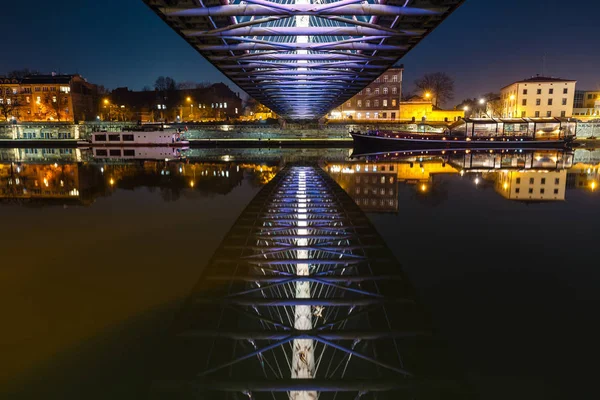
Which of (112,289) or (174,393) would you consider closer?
(174,393)

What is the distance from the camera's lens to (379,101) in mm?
76375

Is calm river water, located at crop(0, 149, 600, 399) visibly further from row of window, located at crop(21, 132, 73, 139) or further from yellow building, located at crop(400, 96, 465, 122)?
yellow building, located at crop(400, 96, 465, 122)

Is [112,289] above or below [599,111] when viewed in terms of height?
below

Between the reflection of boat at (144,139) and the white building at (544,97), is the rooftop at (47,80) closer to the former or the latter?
the reflection of boat at (144,139)

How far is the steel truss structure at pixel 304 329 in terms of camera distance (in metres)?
2.81

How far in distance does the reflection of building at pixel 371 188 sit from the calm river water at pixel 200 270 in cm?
16

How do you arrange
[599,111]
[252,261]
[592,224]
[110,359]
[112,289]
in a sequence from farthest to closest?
[599,111] < [592,224] < [252,261] < [112,289] < [110,359]

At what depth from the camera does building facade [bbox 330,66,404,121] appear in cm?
7606

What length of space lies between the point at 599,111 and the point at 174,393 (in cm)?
9120

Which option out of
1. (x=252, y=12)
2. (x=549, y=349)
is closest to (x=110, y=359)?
(x=549, y=349)

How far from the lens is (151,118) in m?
95.9

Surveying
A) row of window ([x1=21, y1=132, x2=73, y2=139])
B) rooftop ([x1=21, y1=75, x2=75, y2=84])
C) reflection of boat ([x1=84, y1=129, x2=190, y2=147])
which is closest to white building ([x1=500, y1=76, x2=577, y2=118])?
reflection of boat ([x1=84, y1=129, x2=190, y2=147])

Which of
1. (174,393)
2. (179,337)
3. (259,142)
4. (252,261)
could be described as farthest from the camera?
(259,142)

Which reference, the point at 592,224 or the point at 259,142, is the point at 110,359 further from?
the point at 259,142
